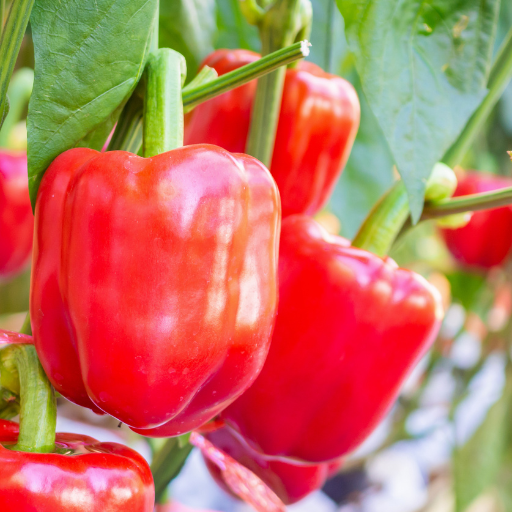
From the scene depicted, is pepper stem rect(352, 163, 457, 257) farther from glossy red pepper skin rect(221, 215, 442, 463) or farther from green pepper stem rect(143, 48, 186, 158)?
green pepper stem rect(143, 48, 186, 158)

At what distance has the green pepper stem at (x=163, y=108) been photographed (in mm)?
373

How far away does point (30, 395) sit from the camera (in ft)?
1.20

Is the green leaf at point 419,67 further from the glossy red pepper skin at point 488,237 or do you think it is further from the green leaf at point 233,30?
the glossy red pepper skin at point 488,237

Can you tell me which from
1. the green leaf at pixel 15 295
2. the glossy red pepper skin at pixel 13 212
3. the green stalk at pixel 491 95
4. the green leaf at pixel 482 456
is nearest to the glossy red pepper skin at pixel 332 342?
the green stalk at pixel 491 95

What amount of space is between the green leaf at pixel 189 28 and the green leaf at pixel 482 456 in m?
0.76

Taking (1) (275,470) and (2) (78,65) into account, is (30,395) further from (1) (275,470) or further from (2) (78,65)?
(1) (275,470)

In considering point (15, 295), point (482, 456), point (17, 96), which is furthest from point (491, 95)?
point (15, 295)

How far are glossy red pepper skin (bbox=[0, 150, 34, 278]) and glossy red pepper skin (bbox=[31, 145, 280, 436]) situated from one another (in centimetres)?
45

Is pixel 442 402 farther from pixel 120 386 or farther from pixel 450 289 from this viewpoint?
pixel 120 386

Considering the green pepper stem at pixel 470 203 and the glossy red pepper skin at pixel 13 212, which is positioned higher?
the green pepper stem at pixel 470 203

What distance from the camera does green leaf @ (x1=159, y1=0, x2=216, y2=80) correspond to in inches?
22.3

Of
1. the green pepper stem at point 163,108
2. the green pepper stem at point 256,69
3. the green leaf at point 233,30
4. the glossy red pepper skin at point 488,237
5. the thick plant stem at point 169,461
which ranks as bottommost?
the glossy red pepper skin at point 488,237

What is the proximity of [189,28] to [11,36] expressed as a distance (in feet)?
0.84

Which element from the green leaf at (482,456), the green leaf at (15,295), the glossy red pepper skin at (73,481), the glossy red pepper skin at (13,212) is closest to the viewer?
the glossy red pepper skin at (73,481)
